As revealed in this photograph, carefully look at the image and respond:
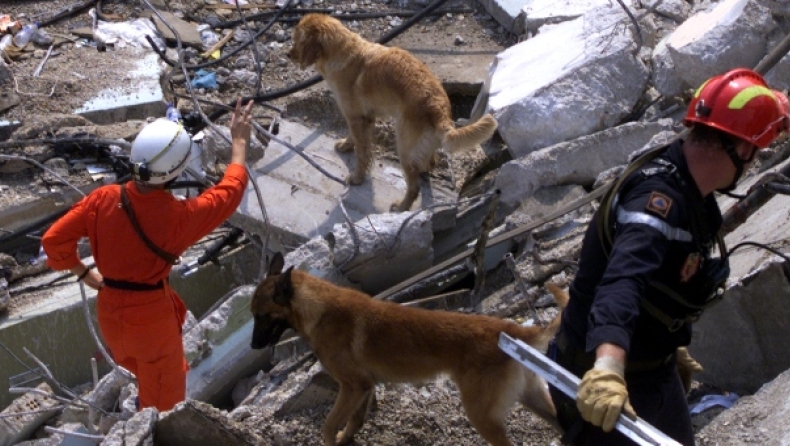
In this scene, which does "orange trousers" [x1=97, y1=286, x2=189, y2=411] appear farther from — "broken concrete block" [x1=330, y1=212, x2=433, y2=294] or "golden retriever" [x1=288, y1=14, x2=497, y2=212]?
"golden retriever" [x1=288, y1=14, x2=497, y2=212]

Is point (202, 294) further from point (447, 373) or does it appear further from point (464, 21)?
point (464, 21)

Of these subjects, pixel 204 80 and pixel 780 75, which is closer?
pixel 780 75

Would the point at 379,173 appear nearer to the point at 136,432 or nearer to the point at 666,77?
the point at 666,77

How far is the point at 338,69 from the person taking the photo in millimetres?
8023

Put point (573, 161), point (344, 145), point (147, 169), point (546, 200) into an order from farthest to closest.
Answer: point (344, 145) < point (573, 161) < point (546, 200) < point (147, 169)

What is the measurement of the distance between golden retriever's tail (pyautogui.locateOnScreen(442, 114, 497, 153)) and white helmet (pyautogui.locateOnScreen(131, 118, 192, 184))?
Result: 278cm

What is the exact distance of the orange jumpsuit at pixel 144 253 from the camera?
4.64 meters

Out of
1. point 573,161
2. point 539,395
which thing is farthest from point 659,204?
point 573,161

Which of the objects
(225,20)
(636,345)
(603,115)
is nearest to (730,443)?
(636,345)

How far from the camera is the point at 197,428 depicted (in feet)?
12.0

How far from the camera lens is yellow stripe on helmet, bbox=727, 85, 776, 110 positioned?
290cm

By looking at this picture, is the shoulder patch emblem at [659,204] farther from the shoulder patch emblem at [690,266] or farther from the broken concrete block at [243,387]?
the broken concrete block at [243,387]

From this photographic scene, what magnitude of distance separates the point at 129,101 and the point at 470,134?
3808 mm

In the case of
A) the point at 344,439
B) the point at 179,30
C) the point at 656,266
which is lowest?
the point at 179,30
